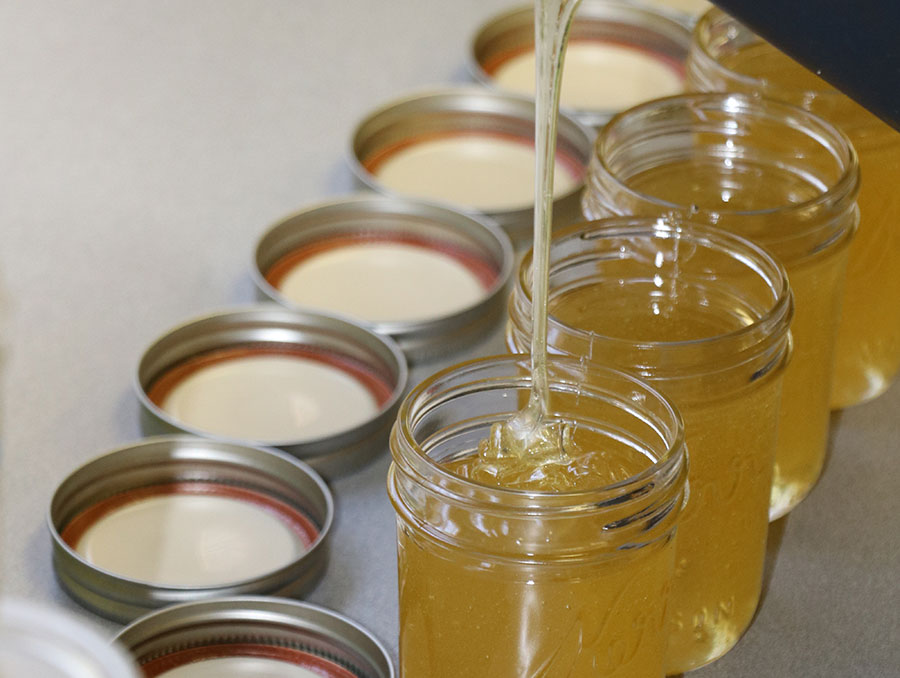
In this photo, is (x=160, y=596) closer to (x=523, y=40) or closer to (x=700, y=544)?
(x=700, y=544)

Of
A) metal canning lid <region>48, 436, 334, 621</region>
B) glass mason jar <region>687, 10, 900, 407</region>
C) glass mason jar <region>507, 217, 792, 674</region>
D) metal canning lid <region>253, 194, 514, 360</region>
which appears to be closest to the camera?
glass mason jar <region>507, 217, 792, 674</region>

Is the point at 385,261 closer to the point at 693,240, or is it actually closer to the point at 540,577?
the point at 693,240

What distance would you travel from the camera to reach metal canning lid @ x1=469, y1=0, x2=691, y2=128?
4.15 ft

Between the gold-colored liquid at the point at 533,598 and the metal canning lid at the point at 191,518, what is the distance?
159 mm

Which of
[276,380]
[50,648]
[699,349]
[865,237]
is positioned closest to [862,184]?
[865,237]

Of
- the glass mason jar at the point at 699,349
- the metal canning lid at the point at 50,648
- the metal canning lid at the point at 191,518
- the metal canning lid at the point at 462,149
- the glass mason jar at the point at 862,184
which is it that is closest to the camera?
the metal canning lid at the point at 50,648

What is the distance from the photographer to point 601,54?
4.34 ft

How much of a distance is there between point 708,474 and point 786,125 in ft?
0.85

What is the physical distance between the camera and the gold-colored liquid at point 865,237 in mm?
849

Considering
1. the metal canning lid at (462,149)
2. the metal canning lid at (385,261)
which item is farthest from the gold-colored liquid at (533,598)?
the metal canning lid at (462,149)

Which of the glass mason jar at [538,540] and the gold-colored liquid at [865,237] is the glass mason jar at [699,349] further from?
the gold-colored liquid at [865,237]

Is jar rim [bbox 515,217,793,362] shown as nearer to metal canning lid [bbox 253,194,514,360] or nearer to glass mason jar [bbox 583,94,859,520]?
glass mason jar [bbox 583,94,859,520]

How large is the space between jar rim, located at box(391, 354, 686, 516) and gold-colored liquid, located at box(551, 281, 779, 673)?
0.16 ft

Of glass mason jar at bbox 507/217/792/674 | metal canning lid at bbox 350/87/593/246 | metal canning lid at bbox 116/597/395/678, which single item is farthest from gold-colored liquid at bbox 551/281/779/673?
metal canning lid at bbox 350/87/593/246
